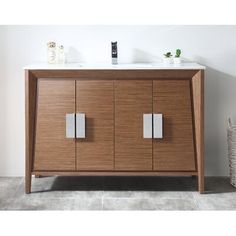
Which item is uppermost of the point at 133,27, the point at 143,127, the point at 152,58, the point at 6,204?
the point at 133,27

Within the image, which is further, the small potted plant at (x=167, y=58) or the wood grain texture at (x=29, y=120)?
the small potted plant at (x=167, y=58)

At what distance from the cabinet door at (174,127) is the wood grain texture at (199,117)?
0.04m

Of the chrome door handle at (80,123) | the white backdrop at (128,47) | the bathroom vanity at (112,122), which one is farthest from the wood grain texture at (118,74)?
the white backdrop at (128,47)

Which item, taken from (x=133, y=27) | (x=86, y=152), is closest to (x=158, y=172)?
(x=86, y=152)

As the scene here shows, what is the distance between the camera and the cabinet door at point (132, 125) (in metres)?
3.56

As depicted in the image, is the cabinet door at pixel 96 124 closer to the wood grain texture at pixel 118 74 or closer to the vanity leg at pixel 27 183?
the wood grain texture at pixel 118 74

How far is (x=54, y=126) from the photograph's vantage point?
360 centimetres

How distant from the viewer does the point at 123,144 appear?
3594 mm

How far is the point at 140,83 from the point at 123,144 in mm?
467

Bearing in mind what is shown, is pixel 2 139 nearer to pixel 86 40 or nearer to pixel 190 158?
pixel 86 40

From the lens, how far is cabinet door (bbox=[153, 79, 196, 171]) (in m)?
3.56

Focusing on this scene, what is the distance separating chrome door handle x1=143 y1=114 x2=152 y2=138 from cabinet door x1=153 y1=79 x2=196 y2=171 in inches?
2.5

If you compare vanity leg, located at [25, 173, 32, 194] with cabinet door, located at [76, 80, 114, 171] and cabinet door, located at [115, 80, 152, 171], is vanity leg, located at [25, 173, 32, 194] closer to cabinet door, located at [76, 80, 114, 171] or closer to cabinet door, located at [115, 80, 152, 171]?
cabinet door, located at [76, 80, 114, 171]

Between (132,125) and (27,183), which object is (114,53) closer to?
(132,125)
